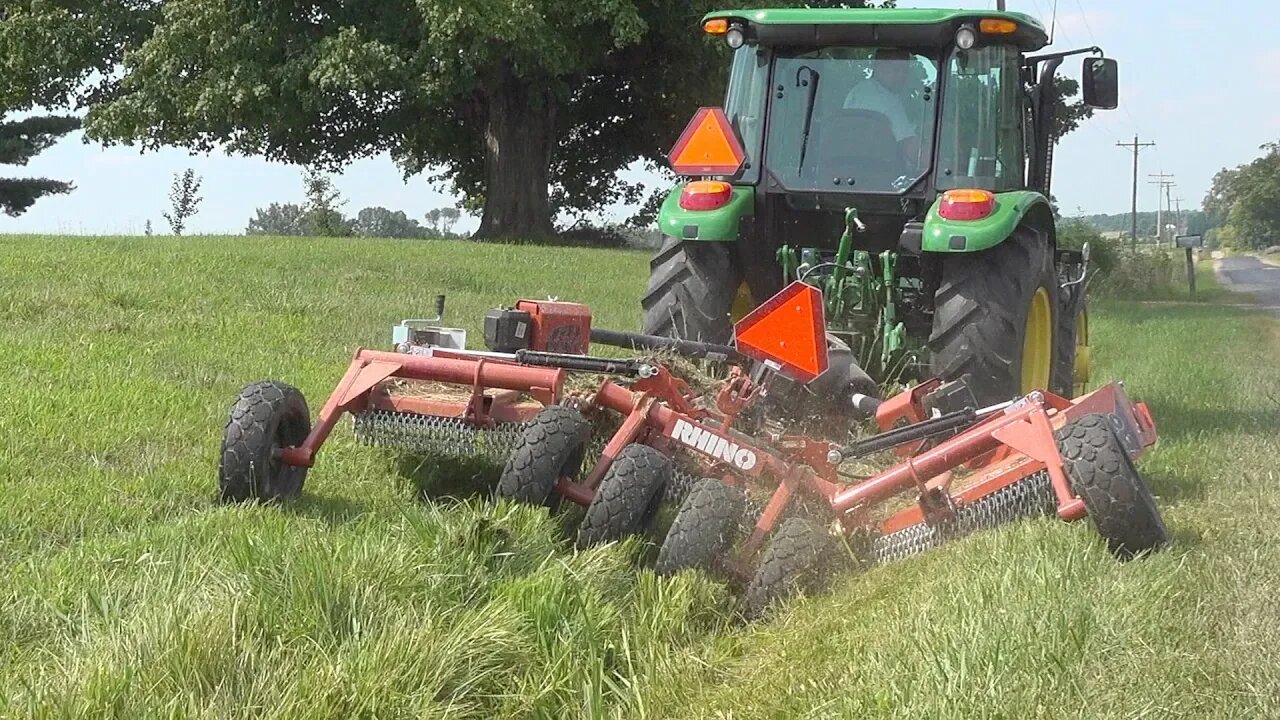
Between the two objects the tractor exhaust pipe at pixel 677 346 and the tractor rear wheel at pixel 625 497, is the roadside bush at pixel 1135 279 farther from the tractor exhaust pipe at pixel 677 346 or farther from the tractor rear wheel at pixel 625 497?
the tractor rear wheel at pixel 625 497

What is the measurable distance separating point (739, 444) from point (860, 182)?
2.28m

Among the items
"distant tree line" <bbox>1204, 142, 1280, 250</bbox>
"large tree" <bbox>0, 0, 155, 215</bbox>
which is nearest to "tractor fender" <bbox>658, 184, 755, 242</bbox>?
"large tree" <bbox>0, 0, 155, 215</bbox>

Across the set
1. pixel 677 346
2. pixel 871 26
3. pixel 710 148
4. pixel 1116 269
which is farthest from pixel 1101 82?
pixel 1116 269

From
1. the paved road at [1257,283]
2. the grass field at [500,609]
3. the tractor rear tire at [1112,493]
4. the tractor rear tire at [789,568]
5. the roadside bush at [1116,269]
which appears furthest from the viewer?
the paved road at [1257,283]

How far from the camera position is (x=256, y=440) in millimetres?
4355

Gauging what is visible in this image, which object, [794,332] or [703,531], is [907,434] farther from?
[703,531]

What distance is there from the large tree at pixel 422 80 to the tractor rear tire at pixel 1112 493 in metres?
14.9

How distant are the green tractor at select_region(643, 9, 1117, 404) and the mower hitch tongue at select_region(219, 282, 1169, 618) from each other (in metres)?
0.91

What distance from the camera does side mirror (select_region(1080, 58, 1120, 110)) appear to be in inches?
263

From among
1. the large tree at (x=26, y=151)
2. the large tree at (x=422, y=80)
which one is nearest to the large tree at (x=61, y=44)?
the large tree at (x=422, y=80)

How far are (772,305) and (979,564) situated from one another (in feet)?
4.52

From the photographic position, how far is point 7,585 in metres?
3.46

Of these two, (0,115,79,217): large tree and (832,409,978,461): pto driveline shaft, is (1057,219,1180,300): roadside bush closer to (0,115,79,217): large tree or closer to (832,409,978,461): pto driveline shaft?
(832,409,978,461): pto driveline shaft

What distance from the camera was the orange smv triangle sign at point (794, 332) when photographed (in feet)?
15.6
